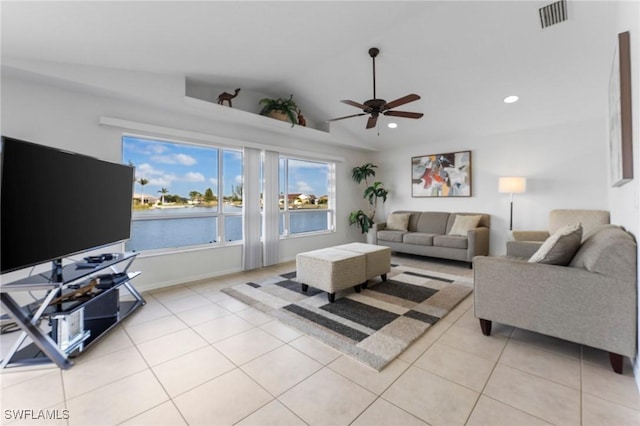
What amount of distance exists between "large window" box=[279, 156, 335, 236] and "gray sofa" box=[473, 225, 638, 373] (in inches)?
145

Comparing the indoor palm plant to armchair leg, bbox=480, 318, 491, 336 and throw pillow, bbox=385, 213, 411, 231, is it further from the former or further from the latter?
armchair leg, bbox=480, 318, 491, 336

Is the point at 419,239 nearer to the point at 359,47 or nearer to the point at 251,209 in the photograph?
the point at 251,209

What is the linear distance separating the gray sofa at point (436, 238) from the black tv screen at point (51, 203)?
14.8ft

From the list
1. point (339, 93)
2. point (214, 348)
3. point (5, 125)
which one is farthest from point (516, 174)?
point (5, 125)

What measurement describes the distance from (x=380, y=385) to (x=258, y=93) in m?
4.53

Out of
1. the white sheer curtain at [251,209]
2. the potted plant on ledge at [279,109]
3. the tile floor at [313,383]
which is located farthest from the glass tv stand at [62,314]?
the potted plant on ledge at [279,109]

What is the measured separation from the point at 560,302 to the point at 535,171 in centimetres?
365

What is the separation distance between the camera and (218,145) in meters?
4.37

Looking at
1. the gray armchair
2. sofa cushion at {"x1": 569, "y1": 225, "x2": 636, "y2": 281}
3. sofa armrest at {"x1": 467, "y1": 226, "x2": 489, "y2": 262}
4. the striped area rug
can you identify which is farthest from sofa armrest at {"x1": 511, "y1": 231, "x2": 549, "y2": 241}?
→ sofa cushion at {"x1": 569, "y1": 225, "x2": 636, "y2": 281}

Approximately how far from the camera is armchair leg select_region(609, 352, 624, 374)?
6.02ft

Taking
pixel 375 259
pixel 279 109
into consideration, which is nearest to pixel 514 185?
pixel 375 259

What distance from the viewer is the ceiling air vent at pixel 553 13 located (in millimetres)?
2576

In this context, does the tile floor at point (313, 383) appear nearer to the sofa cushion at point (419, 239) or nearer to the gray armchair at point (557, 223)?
the gray armchair at point (557, 223)

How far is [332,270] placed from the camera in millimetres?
3111
